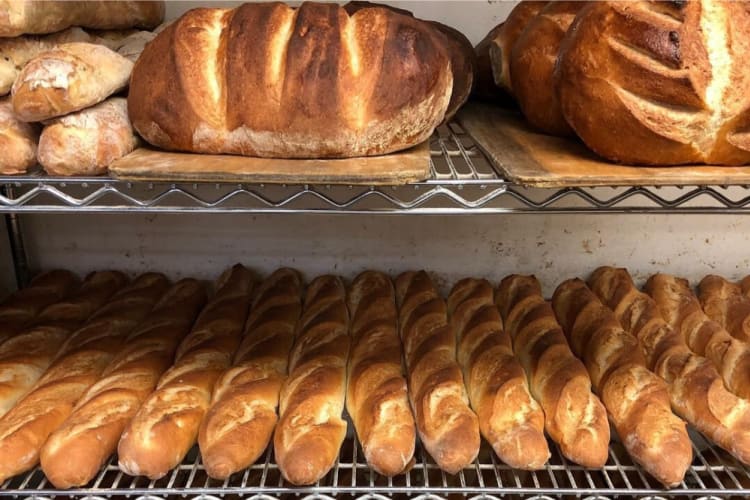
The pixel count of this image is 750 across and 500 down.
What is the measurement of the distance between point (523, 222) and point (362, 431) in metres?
0.77

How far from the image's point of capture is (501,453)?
1.07m

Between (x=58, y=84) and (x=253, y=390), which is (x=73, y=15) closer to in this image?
(x=58, y=84)

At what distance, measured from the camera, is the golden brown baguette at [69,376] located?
3.46 ft

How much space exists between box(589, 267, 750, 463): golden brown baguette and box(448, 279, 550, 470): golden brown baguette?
291 mm

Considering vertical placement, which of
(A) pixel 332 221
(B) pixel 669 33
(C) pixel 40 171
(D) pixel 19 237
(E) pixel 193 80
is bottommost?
(D) pixel 19 237

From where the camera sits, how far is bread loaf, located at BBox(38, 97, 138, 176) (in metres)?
0.94

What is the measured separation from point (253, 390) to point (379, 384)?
9.3 inches

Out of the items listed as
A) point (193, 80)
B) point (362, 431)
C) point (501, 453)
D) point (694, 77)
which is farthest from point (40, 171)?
point (694, 77)

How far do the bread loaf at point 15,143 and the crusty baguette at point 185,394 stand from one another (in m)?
0.45

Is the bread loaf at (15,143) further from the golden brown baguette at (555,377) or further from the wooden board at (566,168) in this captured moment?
the golden brown baguette at (555,377)

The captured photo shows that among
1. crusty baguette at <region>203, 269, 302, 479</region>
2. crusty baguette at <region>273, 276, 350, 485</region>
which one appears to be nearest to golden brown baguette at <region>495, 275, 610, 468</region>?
A: crusty baguette at <region>273, 276, 350, 485</region>

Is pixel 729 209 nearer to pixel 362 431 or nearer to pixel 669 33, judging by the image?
pixel 669 33

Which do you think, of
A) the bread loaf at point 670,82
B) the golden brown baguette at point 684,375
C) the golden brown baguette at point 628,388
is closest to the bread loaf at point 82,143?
the bread loaf at point 670,82

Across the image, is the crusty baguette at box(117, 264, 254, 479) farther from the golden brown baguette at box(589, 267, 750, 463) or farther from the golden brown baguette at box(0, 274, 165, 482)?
the golden brown baguette at box(589, 267, 750, 463)
